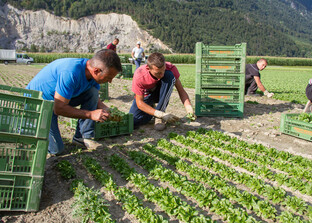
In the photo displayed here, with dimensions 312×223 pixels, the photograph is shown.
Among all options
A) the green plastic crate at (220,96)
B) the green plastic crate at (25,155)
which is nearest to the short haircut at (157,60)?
the green plastic crate at (220,96)

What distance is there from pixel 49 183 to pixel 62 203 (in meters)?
0.60

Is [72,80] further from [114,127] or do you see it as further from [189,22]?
[189,22]

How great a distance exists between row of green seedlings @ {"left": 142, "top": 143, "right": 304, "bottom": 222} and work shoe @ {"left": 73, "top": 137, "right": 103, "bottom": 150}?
37.4 inches

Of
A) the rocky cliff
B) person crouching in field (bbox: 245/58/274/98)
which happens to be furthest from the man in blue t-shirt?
the rocky cliff

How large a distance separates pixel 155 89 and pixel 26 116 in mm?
3769

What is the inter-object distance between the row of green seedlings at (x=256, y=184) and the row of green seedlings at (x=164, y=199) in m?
1.04

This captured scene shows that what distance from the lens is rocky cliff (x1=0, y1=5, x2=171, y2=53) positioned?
84688 mm

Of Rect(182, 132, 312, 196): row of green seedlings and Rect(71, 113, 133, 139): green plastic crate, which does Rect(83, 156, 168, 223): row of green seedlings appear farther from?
Rect(182, 132, 312, 196): row of green seedlings

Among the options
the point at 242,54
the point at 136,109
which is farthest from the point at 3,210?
the point at 242,54

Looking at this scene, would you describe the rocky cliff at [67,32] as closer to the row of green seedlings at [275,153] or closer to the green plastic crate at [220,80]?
the green plastic crate at [220,80]

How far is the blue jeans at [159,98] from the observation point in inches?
239

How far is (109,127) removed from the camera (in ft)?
18.8

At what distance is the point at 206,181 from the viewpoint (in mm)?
3865

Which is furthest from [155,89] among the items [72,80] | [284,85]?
[284,85]
